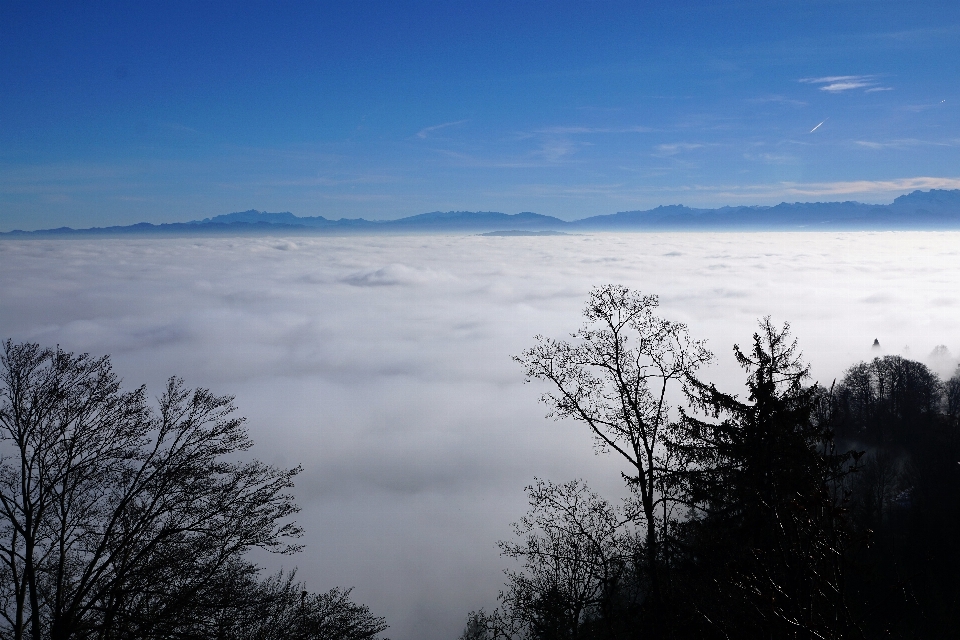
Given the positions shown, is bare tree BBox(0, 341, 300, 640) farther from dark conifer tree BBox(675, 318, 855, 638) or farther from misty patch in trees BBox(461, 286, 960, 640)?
dark conifer tree BBox(675, 318, 855, 638)

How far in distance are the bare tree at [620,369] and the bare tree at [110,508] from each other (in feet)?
21.5

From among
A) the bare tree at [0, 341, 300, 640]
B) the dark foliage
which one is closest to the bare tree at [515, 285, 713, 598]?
the dark foliage

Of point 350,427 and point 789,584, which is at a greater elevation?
point 789,584

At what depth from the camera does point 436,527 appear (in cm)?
6350

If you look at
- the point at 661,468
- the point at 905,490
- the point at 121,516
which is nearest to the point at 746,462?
the point at 661,468

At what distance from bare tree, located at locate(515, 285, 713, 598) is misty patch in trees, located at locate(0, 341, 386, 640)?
21.8 ft

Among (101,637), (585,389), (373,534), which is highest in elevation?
(585,389)

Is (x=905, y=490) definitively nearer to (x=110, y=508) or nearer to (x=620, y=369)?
(x=620, y=369)

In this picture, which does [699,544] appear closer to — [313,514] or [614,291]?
[614,291]

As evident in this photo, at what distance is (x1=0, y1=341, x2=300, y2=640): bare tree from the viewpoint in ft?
34.9

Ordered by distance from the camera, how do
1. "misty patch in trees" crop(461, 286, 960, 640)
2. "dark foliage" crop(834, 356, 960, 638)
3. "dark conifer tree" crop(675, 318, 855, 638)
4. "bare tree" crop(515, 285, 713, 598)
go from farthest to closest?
"dark foliage" crop(834, 356, 960, 638) < "bare tree" crop(515, 285, 713, 598) < "misty patch in trees" crop(461, 286, 960, 640) < "dark conifer tree" crop(675, 318, 855, 638)

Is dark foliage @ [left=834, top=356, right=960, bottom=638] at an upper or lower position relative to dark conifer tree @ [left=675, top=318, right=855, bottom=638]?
lower

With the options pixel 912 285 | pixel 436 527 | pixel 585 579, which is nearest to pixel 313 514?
pixel 436 527

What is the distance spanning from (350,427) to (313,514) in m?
28.8
